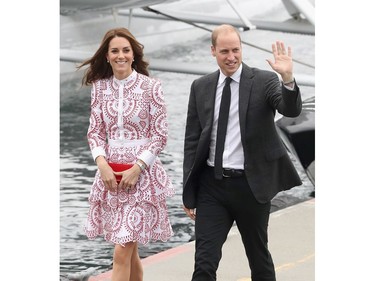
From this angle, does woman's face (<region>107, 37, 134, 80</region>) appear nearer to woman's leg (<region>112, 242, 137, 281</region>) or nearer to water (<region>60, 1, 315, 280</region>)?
woman's leg (<region>112, 242, 137, 281</region>)

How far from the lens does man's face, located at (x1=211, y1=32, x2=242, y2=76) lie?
5.35 meters

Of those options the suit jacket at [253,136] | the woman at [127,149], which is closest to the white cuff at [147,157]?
the woman at [127,149]

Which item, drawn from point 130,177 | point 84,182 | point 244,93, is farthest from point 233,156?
point 84,182

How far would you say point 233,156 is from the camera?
543 cm

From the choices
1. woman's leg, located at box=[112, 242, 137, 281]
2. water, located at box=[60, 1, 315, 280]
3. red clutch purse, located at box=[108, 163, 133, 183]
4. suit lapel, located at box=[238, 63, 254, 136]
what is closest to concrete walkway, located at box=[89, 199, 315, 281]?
water, located at box=[60, 1, 315, 280]

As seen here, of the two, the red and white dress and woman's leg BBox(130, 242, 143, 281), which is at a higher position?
the red and white dress

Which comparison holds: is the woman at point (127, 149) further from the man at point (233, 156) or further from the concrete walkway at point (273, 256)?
the concrete walkway at point (273, 256)

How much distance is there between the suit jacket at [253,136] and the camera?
212 inches

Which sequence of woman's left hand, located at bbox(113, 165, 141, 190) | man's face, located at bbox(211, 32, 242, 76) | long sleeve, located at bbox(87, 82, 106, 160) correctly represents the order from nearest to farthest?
man's face, located at bbox(211, 32, 242, 76) < woman's left hand, located at bbox(113, 165, 141, 190) < long sleeve, located at bbox(87, 82, 106, 160)

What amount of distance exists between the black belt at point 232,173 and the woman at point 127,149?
0.48m

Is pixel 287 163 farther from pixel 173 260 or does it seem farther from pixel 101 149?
pixel 173 260
